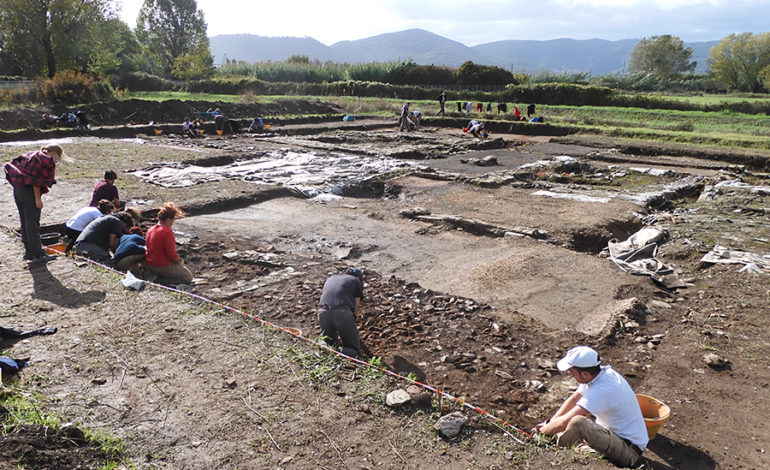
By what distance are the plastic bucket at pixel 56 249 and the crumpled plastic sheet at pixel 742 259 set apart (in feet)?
29.8

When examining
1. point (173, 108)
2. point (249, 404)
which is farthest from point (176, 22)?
point (249, 404)

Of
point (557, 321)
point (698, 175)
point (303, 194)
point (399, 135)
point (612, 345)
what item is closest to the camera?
point (612, 345)

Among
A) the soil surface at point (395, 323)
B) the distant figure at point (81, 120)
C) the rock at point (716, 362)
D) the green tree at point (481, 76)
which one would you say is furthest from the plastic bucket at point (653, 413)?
the green tree at point (481, 76)

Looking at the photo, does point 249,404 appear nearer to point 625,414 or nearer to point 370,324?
point 370,324

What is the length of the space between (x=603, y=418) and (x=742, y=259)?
17.6ft

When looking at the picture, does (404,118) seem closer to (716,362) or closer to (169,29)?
(716,362)

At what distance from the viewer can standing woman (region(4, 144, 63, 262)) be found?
19.9 feet

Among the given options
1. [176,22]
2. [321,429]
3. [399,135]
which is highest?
[176,22]

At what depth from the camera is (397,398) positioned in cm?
364

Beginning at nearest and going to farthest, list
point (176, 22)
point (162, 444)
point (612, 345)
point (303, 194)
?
point (162, 444), point (612, 345), point (303, 194), point (176, 22)

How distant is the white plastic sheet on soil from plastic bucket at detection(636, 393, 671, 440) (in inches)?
344

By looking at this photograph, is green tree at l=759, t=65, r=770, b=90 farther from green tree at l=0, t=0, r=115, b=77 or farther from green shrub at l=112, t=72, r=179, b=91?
green tree at l=0, t=0, r=115, b=77

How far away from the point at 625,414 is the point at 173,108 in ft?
88.7

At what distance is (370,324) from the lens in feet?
18.5
